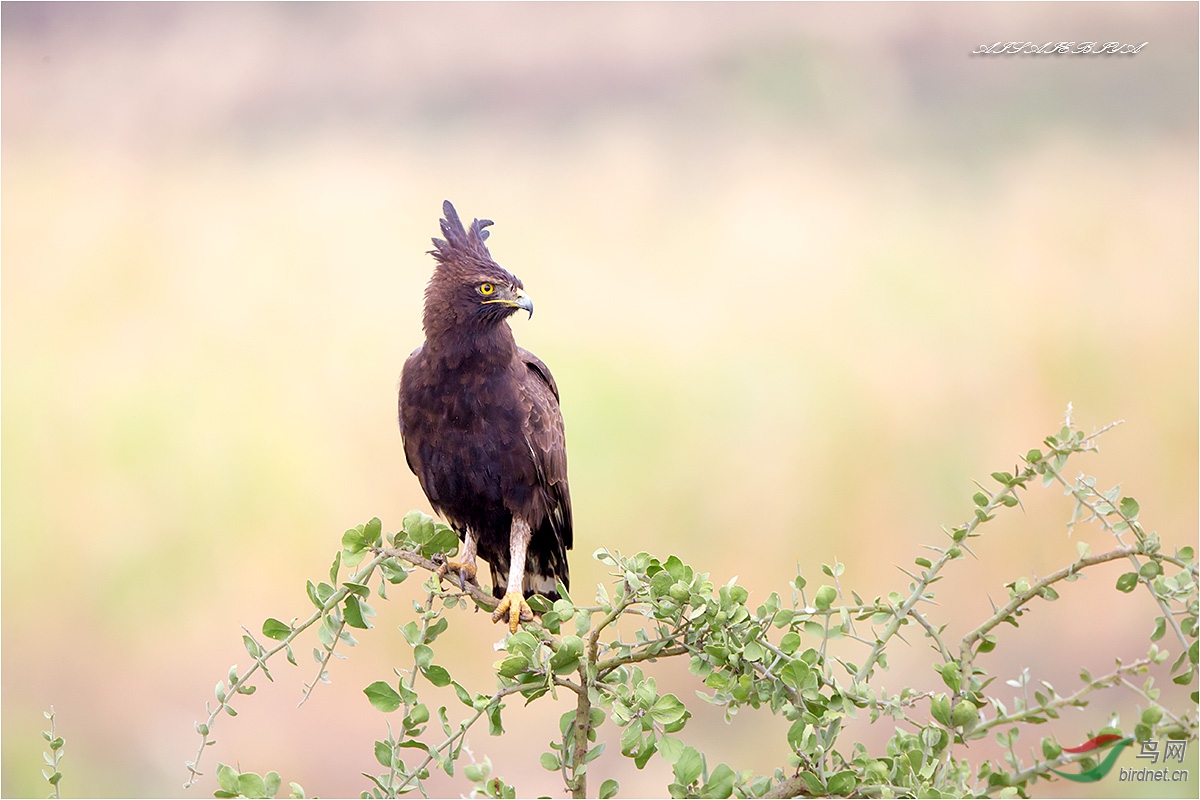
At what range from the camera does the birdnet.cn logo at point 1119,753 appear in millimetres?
1061

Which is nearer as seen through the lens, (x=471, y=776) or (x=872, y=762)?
(x=471, y=776)

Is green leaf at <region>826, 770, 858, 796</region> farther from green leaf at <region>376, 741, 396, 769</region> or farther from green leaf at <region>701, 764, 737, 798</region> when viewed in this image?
green leaf at <region>376, 741, 396, 769</region>

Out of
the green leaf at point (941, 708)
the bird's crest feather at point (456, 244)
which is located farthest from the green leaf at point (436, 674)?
the bird's crest feather at point (456, 244)

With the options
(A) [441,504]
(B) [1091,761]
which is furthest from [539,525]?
(B) [1091,761]

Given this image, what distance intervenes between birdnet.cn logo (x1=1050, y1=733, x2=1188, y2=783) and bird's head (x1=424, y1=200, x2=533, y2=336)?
1288 millimetres

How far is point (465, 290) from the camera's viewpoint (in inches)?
79.4

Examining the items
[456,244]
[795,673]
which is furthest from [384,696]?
[456,244]

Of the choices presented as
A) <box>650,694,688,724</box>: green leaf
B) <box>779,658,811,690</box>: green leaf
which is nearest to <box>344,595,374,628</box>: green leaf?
<box>650,694,688,724</box>: green leaf

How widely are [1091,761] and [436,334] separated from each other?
143 cm

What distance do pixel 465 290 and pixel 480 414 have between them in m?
0.27

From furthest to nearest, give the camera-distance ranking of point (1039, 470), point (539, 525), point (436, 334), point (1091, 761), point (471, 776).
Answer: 1. point (539, 525)
2. point (436, 334)
3. point (1039, 470)
4. point (1091, 761)
5. point (471, 776)

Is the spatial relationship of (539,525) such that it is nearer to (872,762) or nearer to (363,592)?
(363,592)

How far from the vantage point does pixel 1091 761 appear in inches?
43.1

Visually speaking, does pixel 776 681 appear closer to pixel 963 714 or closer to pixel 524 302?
pixel 963 714
